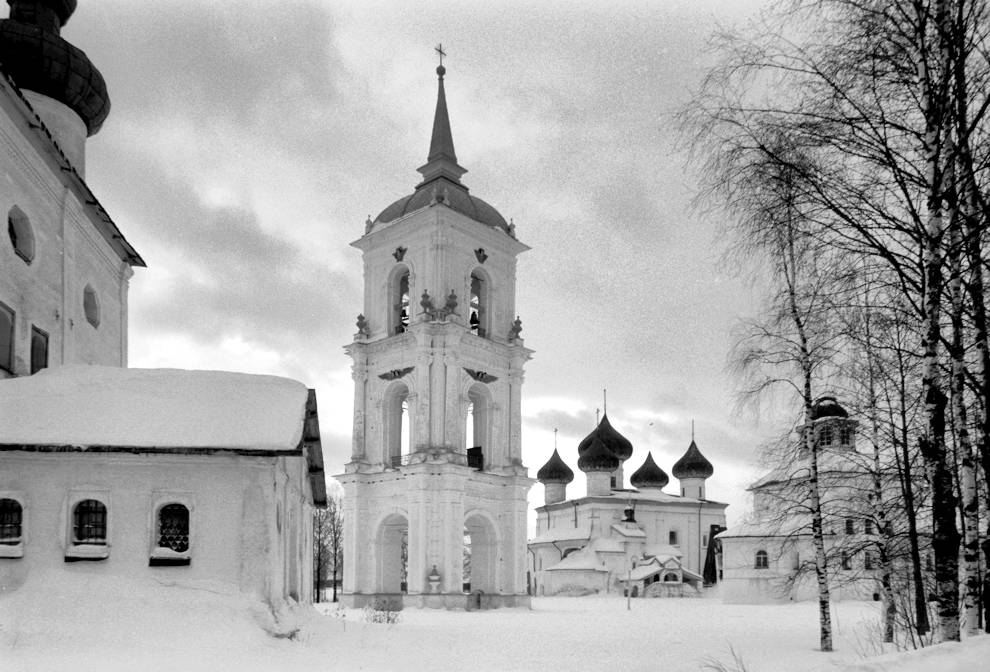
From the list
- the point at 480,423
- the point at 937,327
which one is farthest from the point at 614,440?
the point at 937,327

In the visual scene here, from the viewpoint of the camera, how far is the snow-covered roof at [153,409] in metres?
14.4

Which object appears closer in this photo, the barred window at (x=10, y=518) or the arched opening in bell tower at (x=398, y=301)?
the barred window at (x=10, y=518)

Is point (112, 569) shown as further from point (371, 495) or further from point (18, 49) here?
point (371, 495)

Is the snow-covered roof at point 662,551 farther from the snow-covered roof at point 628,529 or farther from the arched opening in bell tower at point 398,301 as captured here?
the arched opening in bell tower at point 398,301

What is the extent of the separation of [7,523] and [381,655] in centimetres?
591

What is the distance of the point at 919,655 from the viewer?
6949 millimetres

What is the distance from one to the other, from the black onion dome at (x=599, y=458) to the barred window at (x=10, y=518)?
54.1 m

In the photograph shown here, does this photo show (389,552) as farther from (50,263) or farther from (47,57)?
(47,57)

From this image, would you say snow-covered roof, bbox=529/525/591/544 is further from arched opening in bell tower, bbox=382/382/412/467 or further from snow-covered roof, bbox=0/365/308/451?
snow-covered roof, bbox=0/365/308/451

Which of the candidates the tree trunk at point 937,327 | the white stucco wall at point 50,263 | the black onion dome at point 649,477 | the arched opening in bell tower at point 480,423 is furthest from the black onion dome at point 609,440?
the tree trunk at point 937,327

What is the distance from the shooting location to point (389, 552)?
4044 centimetres

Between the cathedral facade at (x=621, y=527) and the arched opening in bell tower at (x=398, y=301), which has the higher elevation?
the arched opening in bell tower at (x=398, y=301)

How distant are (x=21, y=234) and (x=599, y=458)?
168 ft

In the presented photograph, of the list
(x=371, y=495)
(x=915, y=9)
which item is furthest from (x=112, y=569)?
(x=371, y=495)
